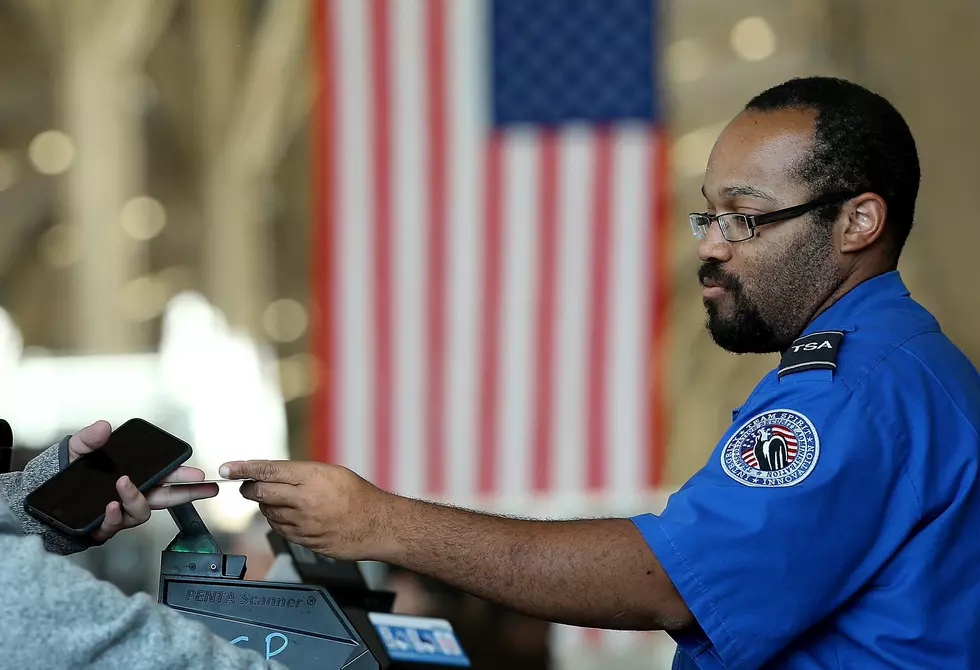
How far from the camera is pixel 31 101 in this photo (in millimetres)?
6238

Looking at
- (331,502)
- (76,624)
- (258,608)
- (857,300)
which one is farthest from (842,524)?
(76,624)

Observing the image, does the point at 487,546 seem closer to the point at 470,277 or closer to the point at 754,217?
the point at 754,217

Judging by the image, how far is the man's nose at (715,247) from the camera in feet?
5.26

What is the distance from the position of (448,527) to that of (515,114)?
11.6 ft

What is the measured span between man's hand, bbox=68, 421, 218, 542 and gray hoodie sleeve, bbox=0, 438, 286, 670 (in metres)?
0.28

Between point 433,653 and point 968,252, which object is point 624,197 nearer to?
point 968,252

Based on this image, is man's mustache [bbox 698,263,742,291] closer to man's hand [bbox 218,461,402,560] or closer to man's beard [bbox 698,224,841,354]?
man's beard [bbox 698,224,841,354]

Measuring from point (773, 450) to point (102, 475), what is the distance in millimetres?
820

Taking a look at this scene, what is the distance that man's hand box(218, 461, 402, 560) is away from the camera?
1.44 metres

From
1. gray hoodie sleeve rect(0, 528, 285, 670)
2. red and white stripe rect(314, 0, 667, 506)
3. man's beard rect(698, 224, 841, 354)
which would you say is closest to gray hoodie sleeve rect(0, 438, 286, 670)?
gray hoodie sleeve rect(0, 528, 285, 670)

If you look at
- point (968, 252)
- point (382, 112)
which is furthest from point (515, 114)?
point (968, 252)

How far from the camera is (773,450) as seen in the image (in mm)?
1359

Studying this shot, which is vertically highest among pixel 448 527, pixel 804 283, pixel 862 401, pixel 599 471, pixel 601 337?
pixel 804 283

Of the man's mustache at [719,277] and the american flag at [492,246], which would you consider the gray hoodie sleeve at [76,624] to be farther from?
the american flag at [492,246]
